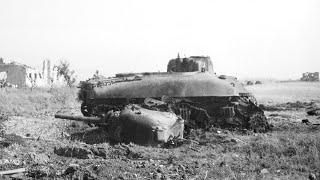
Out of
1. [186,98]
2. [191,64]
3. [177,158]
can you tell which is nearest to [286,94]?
[191,64]

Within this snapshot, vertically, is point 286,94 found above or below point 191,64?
below

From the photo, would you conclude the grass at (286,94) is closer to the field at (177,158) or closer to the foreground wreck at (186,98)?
the foreground wreck at (186,98)

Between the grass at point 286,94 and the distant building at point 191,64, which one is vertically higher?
the distant building at point 191,64


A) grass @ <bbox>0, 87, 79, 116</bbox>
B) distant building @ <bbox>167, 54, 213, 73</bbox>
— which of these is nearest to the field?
distant building @ <bbox>167, 54, 213, 73</bbox>

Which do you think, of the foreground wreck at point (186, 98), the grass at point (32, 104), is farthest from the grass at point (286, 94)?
Result: the foreground wreck at point (186, 98)

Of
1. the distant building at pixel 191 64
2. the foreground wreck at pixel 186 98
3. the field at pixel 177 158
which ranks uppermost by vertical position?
the distant building at pixel 191 64

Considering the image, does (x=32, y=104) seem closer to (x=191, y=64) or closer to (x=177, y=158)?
(x=191, y=64)

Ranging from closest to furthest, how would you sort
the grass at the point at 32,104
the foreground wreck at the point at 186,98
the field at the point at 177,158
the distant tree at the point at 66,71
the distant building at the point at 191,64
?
the field at the point at 177,158 < the foreground wreck at the point at 186,98 < the distant building at the point at 191,64 < the grass at the point at 32,104 < the distant tree at the point at 66,71

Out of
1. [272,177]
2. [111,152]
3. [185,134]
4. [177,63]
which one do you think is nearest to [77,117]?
[185,134]

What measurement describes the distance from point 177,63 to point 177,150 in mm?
5827

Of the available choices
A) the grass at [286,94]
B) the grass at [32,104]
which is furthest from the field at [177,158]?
the grass at [286,94]

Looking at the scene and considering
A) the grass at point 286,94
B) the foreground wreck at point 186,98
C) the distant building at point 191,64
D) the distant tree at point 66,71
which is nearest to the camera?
the foreground wreck at point 186,98

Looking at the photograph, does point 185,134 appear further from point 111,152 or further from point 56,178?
point 56,178

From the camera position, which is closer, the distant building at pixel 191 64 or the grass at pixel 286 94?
the distant building at pixel 191 64
